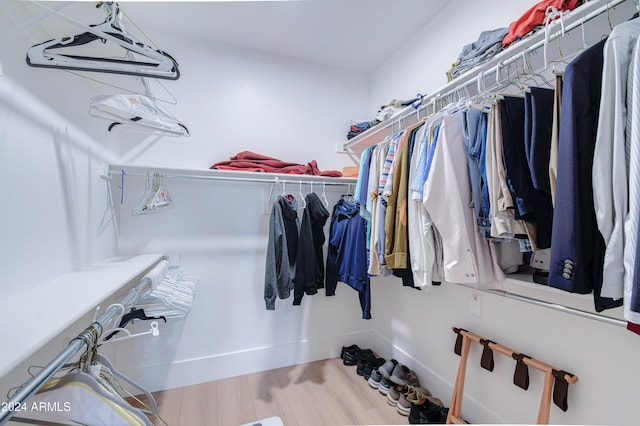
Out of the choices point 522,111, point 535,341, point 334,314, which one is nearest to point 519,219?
point 522,111

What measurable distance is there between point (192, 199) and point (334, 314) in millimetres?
1578

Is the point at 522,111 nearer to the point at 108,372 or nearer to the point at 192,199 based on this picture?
the point at 108,372

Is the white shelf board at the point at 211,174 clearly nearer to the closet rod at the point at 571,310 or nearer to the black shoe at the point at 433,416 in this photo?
the closet rod at the point at 571,310

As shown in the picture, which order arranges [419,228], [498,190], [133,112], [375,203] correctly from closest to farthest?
[498,190]
[419,228]
[133,112]
[375,203]

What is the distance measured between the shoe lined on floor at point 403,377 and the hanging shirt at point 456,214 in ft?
3.68

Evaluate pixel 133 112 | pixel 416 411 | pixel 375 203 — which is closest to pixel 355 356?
pixel 416 411

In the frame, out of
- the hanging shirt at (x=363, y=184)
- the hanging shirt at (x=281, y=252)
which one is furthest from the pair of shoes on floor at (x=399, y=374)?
the hanging shirt at (x=363, y=184)

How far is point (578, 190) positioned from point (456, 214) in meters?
0.39

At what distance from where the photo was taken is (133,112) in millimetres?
1286

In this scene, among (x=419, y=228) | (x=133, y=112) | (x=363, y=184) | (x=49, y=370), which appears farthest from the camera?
(x=363, y=184)

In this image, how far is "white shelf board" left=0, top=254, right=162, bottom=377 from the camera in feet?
1.72

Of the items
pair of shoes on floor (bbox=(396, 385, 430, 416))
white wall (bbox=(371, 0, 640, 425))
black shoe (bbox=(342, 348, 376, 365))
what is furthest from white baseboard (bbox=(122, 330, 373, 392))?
pair of shoes on floor (bbox=(396, 385, 430, 416))

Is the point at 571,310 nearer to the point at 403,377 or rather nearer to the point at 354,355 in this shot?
the point at 403,377

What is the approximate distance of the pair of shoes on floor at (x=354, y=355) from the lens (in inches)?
84.6
